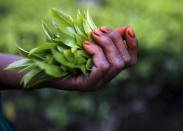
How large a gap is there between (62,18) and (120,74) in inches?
91.0

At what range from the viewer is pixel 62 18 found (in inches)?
78.9

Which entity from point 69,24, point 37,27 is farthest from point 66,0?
point 69,24

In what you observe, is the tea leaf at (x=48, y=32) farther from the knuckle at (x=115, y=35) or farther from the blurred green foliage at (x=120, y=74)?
the blurred green foliage at (x=120, y=74)

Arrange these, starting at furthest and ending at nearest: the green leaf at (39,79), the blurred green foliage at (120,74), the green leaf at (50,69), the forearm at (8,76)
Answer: the blurred green foliage at (120,74) → the forearm at (8,76) → the green leaf at (39,79) → the green leaf at (50,69)

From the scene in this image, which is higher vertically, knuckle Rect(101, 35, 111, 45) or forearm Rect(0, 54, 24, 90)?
knuckle Rect(101, 35, 111, 45)

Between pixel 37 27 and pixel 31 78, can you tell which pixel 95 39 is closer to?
pixel 31 78

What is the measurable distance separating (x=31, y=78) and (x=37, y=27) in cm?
261

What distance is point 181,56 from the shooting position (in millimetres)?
4867

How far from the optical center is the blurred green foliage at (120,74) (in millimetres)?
4172

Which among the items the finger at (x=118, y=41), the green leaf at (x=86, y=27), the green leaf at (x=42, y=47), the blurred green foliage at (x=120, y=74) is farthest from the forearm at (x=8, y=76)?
the blurred green foliage at (x=120, y=74)

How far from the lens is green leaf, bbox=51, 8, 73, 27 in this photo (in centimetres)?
200

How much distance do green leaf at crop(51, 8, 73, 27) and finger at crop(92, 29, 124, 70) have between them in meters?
0.17

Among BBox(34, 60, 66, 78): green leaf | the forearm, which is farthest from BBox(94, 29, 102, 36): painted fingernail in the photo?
the forearm

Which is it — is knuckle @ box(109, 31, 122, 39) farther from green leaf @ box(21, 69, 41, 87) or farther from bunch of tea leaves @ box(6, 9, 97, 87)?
green leaf @ box(21, 69, 41, 87)
